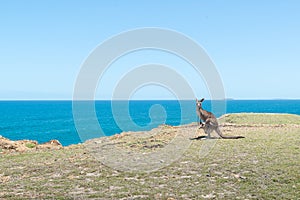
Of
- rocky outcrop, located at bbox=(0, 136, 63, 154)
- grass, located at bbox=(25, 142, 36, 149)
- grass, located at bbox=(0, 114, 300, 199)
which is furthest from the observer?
grass, located at bbox=(25, 142, 36, 149)

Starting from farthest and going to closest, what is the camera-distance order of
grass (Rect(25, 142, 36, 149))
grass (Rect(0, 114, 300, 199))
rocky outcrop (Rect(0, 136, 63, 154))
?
grass (Rect(25, 142, 36, 149)) < rocky outcrop (Rect(0, 136, 63, 154)) < grass (Rect(0, 114, 300, 199))

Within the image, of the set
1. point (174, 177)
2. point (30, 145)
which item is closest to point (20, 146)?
point (30, 145)

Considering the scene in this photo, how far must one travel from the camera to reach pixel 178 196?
Result: 11.1 metres

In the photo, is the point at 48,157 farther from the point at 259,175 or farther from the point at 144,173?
the point at 259,175

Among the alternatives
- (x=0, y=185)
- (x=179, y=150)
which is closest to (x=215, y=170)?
(x=179, y=150)

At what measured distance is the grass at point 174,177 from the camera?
11.4 m

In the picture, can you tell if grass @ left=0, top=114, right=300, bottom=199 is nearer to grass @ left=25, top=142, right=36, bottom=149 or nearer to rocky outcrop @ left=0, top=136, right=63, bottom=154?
rocky outcrop @ left=0, top=136, right=63, bottom=154

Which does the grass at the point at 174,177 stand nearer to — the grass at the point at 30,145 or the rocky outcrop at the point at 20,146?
the rocky outcrop at the point at 20,146

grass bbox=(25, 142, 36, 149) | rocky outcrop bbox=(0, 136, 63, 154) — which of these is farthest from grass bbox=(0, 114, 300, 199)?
grass bbox=(25, 142, 36, 149)

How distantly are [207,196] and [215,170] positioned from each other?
10.9 feet

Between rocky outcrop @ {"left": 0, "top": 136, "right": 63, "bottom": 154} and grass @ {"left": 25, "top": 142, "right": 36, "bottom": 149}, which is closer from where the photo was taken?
rocky outcrop @ {"left": 0, "top": 136, "right": 63, "bottom": 154}

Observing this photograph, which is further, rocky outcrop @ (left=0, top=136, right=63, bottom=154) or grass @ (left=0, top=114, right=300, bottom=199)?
rocky outcrop @ (left=0, top=136, right=63, bottom=154)

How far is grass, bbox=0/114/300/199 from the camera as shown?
37.5 ft

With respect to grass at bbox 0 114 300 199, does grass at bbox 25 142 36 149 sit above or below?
below
